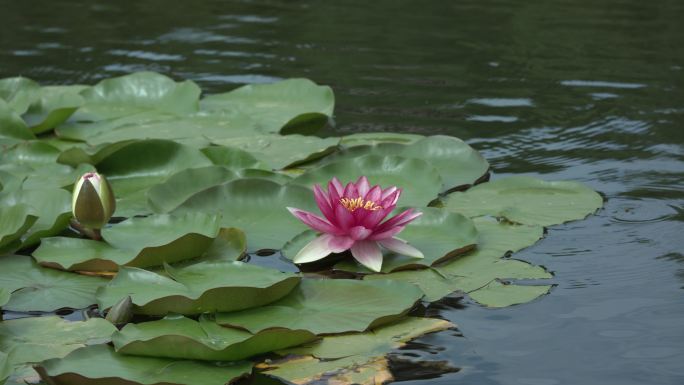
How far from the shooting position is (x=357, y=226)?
255 cm

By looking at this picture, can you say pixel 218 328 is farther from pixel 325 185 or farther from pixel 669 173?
pixel 669 173

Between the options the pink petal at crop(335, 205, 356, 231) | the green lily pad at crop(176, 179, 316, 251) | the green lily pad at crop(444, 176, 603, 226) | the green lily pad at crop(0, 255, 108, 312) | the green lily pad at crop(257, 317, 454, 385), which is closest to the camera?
the green lily pad at crop(257, 317, 454, 385)

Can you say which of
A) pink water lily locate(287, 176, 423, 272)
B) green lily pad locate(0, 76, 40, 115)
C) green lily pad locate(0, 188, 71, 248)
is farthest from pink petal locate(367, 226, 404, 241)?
green lily pad locate(0, 76, 40, 115)

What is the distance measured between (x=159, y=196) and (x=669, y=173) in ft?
5.69

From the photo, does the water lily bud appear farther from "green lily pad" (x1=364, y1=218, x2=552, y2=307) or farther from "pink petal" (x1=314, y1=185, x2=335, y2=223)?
"green lily pad" (x1=364, y1=218, x2=552, y2=307)

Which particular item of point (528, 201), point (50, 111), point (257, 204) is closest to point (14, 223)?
point (257, 204)

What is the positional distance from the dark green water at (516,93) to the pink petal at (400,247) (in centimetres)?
18

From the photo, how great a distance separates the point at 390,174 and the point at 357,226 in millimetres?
607

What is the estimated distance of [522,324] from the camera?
235cm

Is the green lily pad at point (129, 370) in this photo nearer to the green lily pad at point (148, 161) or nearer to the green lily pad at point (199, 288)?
the green lily pad at point (199, 288)

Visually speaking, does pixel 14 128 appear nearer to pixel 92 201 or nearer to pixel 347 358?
pixel 92 201

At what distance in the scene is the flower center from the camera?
2.54 m

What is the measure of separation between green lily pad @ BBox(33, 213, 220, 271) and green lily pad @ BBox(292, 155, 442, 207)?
48cm

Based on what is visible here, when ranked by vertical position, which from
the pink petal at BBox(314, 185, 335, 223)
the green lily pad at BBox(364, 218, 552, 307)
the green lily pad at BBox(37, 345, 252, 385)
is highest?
the pink petal at BBox(314, 185, 335, 223)
